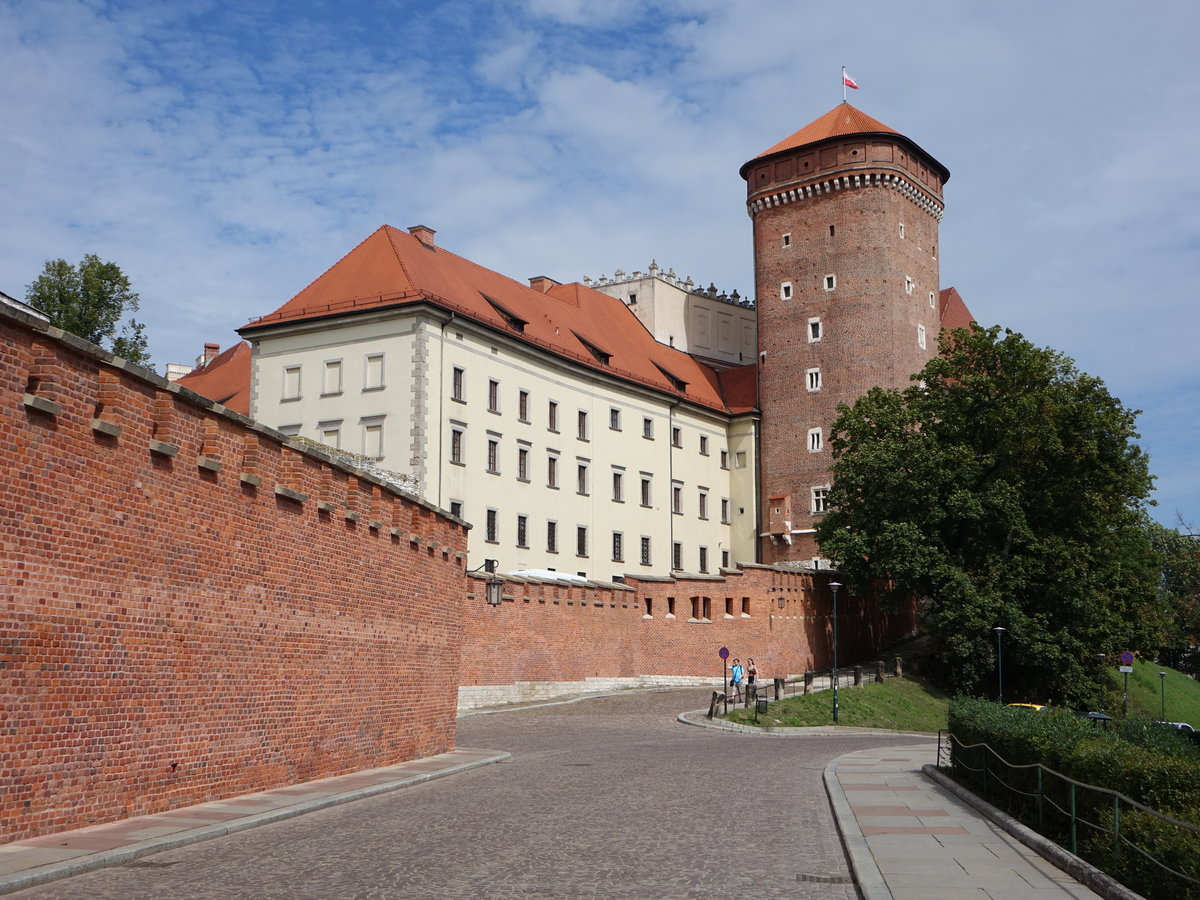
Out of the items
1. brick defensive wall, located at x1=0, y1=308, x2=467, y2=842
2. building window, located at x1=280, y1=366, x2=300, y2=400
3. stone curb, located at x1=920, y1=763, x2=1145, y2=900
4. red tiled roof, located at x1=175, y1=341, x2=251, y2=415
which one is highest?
red tiled roof, located at x1=175, y1=341, x2=251, y2=415

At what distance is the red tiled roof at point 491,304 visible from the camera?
49125 millimetres

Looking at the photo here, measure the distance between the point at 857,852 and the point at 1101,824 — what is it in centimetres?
214

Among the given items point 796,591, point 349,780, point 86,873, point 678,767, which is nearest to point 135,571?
point 86,873

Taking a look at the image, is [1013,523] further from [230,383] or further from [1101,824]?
[1101,824]

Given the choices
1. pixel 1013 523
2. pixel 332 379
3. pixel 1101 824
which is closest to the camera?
pixel 1101 824

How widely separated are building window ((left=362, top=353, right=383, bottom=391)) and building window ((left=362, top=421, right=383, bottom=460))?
4.31 feet

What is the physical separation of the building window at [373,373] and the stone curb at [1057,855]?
1334 inches

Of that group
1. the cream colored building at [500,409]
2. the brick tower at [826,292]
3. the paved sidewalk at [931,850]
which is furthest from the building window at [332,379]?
the paved sidewalk at [931,850]

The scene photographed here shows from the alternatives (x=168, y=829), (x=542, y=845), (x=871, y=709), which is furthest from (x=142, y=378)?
(x=871, y=709)

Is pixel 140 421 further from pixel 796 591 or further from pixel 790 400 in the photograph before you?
pixel 790 400

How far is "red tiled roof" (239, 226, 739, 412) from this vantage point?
49.1 metres

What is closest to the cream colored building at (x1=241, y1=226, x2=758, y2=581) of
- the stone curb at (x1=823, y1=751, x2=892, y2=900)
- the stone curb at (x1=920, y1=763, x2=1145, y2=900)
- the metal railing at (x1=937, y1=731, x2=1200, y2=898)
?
the stone curb at (x1=823, y1=751, x2=892, y2=900)

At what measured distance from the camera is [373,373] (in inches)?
1887

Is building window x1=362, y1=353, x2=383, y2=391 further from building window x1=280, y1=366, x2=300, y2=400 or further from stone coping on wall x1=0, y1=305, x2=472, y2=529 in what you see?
stone coping on wall x1=0, y1=305, x2=472, y2=529
